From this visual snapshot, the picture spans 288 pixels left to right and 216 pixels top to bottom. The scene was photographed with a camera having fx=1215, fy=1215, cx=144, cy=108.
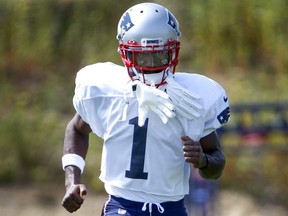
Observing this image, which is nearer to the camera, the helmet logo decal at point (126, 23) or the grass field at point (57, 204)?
the helmet logo decal at point (126, 23)

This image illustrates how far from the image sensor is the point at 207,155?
5.29 metres

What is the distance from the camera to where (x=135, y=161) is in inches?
206

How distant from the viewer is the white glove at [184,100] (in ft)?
17.1

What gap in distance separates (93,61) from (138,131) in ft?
22.1

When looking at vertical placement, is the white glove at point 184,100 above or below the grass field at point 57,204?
above

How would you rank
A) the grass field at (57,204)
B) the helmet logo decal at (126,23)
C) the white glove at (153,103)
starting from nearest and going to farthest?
1. the white glove at (153,103)
2. the helmet logo decal at (126,23)
3. the grass field at (57,204)

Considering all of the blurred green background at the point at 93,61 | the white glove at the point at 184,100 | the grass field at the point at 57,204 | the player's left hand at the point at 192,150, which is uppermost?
the white glove at the point at 184,100

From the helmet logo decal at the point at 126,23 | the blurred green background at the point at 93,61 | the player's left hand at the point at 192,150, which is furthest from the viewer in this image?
the blurred green background at the point at 93,61

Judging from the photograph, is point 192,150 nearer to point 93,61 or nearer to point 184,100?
point 184,100

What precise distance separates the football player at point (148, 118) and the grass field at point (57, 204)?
16.2ft

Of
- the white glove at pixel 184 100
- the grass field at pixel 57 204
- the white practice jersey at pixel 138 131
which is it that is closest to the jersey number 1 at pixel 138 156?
the white practice jersey at pixel 138 131

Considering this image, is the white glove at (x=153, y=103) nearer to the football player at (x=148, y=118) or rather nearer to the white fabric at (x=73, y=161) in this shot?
the football player at (x=148, y=118)

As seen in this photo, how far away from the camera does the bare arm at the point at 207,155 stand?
5.07 meters

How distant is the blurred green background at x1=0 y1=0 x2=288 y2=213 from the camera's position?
10844mm
